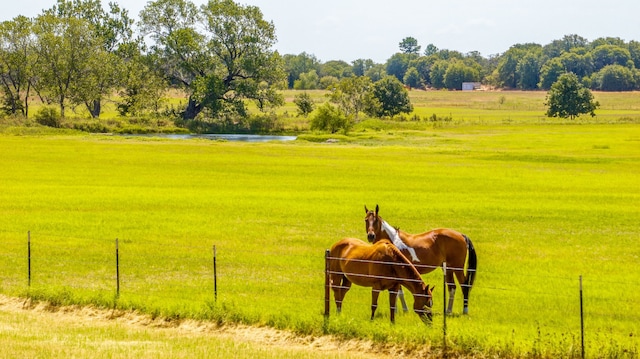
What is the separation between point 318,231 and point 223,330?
605 inches

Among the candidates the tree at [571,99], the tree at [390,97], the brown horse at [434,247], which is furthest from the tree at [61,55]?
the brown horse at [434,247]

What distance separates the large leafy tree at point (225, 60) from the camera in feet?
418

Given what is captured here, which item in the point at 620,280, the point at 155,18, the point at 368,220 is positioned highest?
the point at 155,18

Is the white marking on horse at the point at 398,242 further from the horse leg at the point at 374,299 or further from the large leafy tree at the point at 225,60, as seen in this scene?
the large leafy tree at the point at 225,60

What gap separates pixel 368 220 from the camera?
66.7ft

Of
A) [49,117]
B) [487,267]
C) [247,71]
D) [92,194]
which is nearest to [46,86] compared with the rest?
[49,117]

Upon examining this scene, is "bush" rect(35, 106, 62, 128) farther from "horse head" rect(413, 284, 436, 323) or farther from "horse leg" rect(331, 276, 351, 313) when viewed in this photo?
"horse head" rect(413, 284, 436, 323)

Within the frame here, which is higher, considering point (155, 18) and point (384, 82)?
point (155, 18)

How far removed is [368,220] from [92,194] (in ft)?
99.4

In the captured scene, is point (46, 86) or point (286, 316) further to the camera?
point (46, 86)

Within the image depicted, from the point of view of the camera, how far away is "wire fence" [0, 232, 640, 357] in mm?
20312

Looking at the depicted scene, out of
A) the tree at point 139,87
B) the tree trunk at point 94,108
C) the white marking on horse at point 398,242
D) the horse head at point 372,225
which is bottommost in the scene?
the white marking on horse at point 398,242

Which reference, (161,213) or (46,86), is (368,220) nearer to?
(161,213)

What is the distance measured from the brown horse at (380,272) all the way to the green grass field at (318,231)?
0.59 metres
